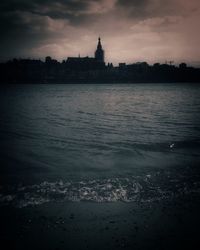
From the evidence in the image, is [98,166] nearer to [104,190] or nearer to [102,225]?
[104,190]

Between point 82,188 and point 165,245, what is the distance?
4.24 m

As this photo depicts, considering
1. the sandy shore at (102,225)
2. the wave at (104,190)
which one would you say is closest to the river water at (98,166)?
the wave at (104,190)

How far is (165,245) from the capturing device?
6410mm

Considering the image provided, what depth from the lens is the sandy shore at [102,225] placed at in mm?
6492

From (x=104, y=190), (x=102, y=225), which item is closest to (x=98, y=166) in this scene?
(x=104, y=190)

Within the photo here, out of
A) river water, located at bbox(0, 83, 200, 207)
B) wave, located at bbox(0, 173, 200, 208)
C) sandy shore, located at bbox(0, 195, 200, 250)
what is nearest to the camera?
sandy shore, located at bbox(0, 195, 200, 250)

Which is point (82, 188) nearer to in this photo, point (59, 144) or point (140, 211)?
point (140, 211)

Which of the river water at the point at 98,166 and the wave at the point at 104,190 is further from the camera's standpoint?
the river water at the point at 98,166

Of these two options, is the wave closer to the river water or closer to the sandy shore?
the river water

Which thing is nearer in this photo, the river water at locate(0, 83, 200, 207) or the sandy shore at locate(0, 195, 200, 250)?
the sandy shore at locate(0, 195, 200, 250)

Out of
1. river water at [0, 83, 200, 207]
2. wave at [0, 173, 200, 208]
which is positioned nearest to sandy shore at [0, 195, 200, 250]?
wave at [0, 173, 200, 208]

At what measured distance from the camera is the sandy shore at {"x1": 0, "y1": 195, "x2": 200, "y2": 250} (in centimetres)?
649

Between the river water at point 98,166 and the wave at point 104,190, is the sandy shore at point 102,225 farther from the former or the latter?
the river water at point 98,166

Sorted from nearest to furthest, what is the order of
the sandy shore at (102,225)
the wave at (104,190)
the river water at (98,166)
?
the sandy shore at (102,225) < the wave at (104,190) < the river water at (98,166)
